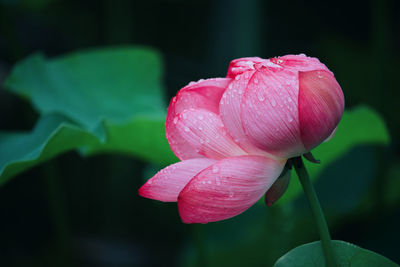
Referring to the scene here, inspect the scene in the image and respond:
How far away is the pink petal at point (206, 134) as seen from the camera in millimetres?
346

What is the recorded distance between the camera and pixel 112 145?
0.79m

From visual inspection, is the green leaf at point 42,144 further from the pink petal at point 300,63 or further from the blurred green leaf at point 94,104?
the pink petal at point 300,63

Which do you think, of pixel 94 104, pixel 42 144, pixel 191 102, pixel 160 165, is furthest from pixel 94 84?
pixel 191 102

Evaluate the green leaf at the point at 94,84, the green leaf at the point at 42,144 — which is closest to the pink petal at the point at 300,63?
the green leaf at the point at 42,144

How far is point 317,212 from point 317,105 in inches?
→ 3.0

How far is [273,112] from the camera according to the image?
1.03 ft

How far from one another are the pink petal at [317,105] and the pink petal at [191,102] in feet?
0.23

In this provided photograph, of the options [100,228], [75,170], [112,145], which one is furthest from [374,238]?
[75,170]

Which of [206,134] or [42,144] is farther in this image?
[42,144]

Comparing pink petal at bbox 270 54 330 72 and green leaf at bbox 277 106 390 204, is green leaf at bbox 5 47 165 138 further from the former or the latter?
pink petal at bbox 270 54 330 72

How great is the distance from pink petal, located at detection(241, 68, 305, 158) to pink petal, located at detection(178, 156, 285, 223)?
2cm

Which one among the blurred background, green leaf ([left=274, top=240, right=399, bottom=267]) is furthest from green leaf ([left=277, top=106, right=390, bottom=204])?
green leaf ([left=274, top=240, right=399, bottom=267])

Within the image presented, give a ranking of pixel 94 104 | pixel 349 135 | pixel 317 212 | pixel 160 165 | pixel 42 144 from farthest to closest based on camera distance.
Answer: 1. pixel 94 104
2. pixel 160 165
3. pixel 349 135
4. pixel 42 144
5. pixel 317 212

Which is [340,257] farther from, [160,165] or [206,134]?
[160,165]
